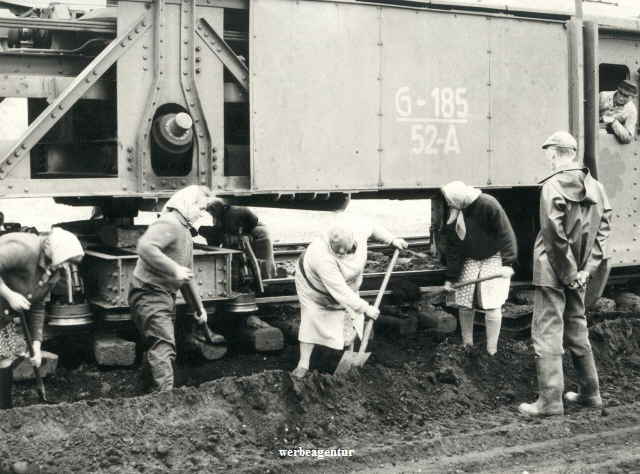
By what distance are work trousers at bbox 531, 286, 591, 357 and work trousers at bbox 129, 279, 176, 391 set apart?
9.09 ft

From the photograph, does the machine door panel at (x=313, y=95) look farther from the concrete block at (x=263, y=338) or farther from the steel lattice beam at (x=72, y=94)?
the concrete block at (x=263, y=338)

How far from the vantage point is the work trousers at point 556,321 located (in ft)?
22.7

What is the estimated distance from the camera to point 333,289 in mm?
7445

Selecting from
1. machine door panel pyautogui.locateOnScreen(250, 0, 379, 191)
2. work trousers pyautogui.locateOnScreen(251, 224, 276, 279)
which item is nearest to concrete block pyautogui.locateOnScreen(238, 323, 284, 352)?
machine door panel pyautogui.locateOnScreen(250, 0, 379, 191)

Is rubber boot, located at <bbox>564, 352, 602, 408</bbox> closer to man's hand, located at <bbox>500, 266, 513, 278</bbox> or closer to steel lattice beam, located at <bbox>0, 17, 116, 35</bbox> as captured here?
man's hand, located at <bbox>500, 266, 513, 278</bbox>

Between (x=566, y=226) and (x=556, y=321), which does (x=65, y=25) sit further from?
(x=556, y=321)

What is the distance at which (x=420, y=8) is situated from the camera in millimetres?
9289

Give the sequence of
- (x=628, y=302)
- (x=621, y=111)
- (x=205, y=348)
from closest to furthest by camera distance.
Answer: (x=205, y=348)
(x=621, y=111)
(x=628, y=302)

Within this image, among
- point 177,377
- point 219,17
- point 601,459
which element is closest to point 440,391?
point 601,459

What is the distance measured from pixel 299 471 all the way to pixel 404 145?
4.27 meters

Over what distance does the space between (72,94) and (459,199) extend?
3.54 m

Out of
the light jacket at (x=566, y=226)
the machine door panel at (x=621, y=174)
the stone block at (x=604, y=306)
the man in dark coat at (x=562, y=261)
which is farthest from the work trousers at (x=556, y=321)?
the machine door panel at (x=621, y=174)

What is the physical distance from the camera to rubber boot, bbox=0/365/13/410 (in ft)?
21.7

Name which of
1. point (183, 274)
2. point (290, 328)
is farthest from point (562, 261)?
point (290, 328)
